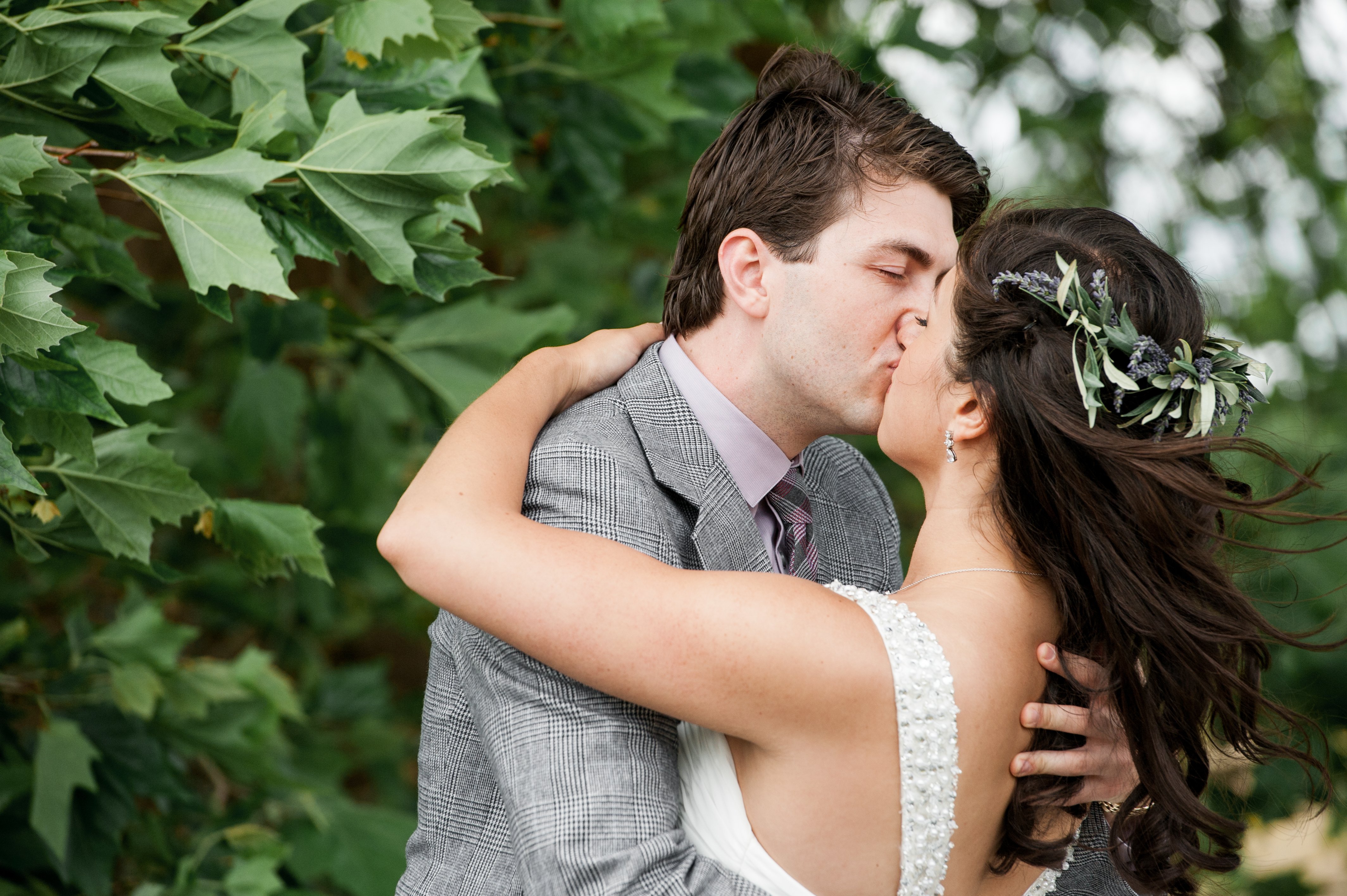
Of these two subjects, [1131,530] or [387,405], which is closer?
[1131,530]

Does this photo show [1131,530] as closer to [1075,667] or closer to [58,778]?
[1075,667]

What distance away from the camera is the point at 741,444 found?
6.95 ft

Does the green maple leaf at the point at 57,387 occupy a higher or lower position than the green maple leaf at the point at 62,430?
higher

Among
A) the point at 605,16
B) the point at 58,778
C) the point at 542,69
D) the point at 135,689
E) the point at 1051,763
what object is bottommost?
the point at 58,778

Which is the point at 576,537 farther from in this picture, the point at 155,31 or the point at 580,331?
the point at 580,331

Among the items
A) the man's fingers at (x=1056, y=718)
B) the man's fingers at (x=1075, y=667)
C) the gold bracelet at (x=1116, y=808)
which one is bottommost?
the gold bracelet at (x=1116, y=808)

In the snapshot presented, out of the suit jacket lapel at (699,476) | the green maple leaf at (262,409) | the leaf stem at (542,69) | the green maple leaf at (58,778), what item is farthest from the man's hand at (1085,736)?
the green maple leaf at (262,409)

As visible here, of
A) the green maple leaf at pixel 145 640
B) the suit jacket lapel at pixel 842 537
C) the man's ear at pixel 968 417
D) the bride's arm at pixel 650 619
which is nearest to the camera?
the bride's arm at pixel 650 619

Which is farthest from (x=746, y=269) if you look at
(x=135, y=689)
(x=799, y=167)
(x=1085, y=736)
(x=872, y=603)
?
(x=135, y=689)

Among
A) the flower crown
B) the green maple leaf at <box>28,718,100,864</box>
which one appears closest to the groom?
the flower crown

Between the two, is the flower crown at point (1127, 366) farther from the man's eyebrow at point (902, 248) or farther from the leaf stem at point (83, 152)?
the leaf stem at point (83, 152)

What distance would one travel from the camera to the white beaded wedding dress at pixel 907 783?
1.51 m

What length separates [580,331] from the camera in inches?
149

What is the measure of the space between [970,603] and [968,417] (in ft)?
1.03
